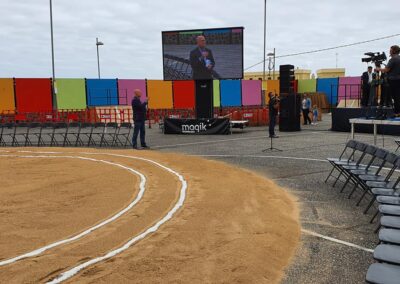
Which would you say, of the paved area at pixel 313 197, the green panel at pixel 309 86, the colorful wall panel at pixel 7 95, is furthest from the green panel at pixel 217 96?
the paved area at pixel 313 197

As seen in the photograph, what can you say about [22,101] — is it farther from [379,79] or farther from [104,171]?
[379,79]

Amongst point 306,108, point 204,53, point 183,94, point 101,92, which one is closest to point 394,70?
point 204,53

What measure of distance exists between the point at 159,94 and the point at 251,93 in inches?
382

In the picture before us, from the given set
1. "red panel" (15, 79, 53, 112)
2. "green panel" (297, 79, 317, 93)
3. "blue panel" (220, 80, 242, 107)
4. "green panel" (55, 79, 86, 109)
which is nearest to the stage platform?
"blue panel" (220, 80, 242, 107)

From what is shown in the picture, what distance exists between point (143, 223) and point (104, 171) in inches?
177

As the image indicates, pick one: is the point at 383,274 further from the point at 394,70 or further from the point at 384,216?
the point at 394,70

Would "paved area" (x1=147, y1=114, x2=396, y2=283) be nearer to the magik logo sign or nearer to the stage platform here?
the stage platform

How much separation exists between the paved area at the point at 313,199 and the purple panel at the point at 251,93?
2310 centimetres

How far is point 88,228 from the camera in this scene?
19.0 feet

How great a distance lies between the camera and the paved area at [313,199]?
15.0ft

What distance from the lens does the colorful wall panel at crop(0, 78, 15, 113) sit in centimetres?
2955

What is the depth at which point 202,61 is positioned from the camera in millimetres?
20547

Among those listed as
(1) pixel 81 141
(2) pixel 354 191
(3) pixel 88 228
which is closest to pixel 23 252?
(3) pixel 88 228

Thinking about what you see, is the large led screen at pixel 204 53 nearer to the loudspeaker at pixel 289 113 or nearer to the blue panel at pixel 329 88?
the loudspeaker at pixel 289 113
